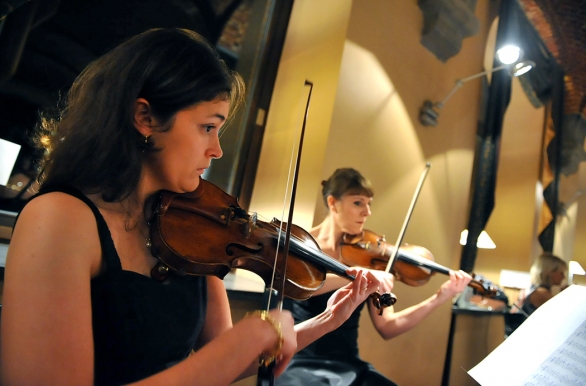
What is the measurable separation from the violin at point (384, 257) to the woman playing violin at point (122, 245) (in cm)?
81

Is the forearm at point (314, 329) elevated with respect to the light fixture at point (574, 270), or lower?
lower

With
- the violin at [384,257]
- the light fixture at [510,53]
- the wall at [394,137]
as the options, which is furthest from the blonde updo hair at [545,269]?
the violin at [384,257]

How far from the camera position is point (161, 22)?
72.2 inches

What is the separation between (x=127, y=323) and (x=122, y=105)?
1.41 ft

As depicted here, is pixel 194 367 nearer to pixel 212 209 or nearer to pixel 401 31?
pixel 212 209

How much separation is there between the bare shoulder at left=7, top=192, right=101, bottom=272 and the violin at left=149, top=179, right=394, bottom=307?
0.58ft

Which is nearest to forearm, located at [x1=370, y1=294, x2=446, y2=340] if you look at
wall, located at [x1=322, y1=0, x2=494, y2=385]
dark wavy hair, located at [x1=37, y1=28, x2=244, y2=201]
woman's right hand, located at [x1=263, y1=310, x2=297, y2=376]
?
wall, located at [x1=322, y1=0, x2=494, y2=385]

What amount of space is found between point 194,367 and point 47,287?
26 centimetres

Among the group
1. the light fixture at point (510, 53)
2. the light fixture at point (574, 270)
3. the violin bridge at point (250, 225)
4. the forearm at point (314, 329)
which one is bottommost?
the forearm at point (314, 329)

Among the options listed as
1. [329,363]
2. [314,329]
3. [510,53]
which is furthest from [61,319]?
[510,53]

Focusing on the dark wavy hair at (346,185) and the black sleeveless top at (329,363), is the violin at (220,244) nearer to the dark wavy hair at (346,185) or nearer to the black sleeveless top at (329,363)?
the black sleeveless top at (329,363)

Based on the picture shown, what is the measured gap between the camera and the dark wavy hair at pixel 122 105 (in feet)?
2.40

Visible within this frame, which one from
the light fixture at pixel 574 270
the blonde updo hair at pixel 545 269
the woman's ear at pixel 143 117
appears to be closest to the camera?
the woman's ear at pixel 143 117

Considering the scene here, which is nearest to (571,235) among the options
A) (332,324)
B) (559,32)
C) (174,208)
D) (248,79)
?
(559,32)
